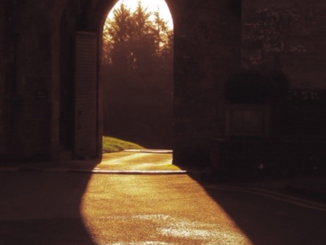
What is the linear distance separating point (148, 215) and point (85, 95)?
13600 mm

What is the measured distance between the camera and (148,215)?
9523 mm

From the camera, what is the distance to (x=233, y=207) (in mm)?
10352

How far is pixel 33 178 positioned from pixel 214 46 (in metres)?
6.73

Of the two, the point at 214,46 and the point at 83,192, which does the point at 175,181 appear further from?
the point at 214,46

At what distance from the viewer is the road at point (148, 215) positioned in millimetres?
7934

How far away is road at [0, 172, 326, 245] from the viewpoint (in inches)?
312

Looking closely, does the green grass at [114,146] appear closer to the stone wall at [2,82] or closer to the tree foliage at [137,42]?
the stone wall at [2,82]

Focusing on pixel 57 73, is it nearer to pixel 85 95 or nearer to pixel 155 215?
pixel 85 95

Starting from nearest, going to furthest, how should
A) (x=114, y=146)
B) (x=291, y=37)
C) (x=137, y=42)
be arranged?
(x=291, y=37) → (x=114, y=146) → (x=137, y=42)

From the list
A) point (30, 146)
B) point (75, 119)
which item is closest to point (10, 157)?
point (30, 146)

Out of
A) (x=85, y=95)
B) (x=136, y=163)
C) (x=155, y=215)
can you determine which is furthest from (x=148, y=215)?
(x=85, y=95)

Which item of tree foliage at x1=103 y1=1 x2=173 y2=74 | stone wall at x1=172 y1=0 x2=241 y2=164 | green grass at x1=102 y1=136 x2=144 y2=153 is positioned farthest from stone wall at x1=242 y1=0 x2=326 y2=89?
tree foliage at x1=103 y1=1 x2=173 y2=74

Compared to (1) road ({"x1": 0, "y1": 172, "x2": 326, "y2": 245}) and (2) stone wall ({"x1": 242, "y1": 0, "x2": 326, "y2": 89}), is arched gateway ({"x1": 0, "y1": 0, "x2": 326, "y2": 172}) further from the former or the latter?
(1) road ({"x1": 0, "y1": 172, "x2": 326, "y2": 245})

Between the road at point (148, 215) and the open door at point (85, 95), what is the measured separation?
8.77 meters
